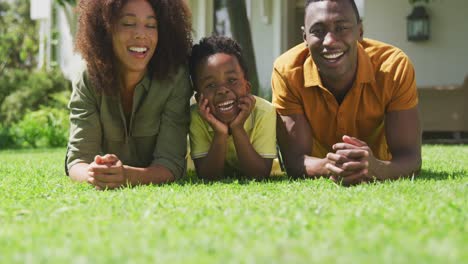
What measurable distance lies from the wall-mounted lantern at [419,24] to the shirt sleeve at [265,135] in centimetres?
911

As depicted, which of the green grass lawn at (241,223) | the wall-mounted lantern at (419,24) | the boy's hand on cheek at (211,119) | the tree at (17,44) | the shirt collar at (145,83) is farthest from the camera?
the tree at (17,44)

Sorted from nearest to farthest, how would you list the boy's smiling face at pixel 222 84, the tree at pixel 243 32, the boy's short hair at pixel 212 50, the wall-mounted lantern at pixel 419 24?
the boy's smiling face at pixel 222 84 → the boy's short hair at pixel 212 50 → the tree at pixel 243 32 → the wall-mounted lantern at pixel 419 24

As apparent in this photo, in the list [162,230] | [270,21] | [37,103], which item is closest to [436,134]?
[270,21]

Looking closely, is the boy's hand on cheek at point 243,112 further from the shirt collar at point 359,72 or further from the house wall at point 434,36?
the house wall at point 434,36

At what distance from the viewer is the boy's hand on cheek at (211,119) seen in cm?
484

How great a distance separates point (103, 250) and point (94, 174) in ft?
6.56

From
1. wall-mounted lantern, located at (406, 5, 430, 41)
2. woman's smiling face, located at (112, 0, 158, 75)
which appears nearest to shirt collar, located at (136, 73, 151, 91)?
woman's smiling face, located at (112, 0, 158, 75)

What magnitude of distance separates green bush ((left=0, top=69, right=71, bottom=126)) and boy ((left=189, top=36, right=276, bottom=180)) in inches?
424

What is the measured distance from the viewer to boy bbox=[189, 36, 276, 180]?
16.1ft

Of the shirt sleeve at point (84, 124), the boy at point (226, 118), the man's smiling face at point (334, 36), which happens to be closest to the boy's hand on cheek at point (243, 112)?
the boy at point (226, 118)

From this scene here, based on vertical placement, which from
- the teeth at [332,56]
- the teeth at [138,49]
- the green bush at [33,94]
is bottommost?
the green bush at [33,94]

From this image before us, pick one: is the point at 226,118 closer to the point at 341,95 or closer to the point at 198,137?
the point at 198,137

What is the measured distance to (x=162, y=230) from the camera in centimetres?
285

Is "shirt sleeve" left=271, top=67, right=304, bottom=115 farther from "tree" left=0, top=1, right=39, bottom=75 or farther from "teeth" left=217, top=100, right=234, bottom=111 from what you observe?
"tree" left=0, top=1, right=39, bottom=75
